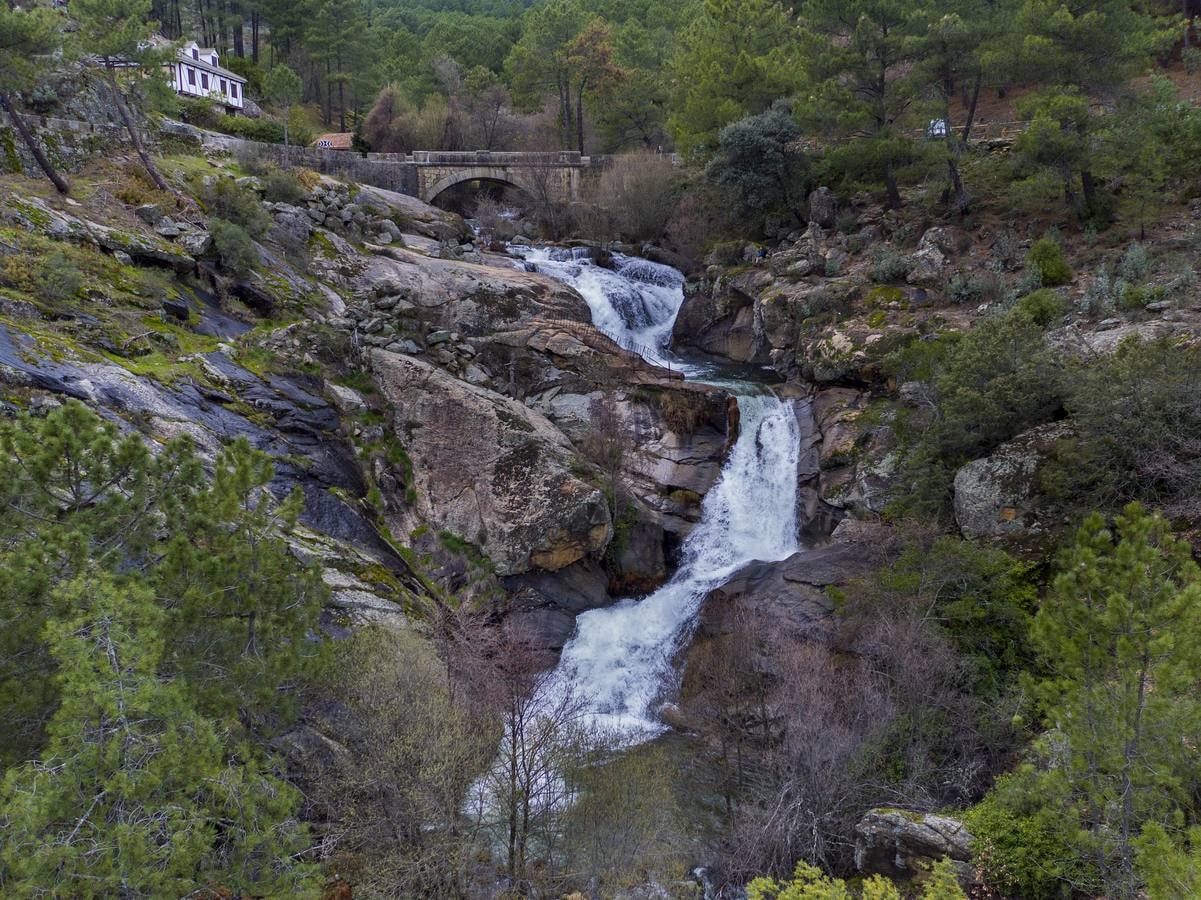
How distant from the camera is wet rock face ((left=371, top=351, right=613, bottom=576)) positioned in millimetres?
19312

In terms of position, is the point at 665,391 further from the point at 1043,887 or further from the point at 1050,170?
the point at 1043,887

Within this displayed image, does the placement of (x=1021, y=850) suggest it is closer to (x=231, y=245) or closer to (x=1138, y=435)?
(x=1138, y=435)

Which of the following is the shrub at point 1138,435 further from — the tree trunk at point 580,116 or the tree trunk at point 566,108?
the tree trunk at point 566,108

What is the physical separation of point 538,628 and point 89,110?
2574cm

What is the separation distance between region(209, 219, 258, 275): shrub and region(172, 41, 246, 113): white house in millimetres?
22527

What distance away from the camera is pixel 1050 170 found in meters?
23.2

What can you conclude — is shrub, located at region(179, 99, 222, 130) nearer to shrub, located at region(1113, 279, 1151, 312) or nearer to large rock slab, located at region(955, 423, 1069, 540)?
large rock slab, located at region(955, 423, 1069, 540)

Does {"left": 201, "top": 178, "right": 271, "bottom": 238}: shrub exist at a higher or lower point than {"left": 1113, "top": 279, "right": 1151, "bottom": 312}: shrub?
higher

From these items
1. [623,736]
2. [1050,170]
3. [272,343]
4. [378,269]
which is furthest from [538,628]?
[1050,170]

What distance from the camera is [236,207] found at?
84.2 ft

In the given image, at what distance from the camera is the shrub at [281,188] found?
2938cm

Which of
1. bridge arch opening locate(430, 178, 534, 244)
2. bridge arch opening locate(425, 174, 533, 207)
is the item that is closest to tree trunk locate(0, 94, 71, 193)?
bridge arch opening locate(430, 178, 534, 244)

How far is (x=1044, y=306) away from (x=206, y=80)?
156 ft

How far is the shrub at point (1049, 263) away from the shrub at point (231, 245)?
24888 millimetres
